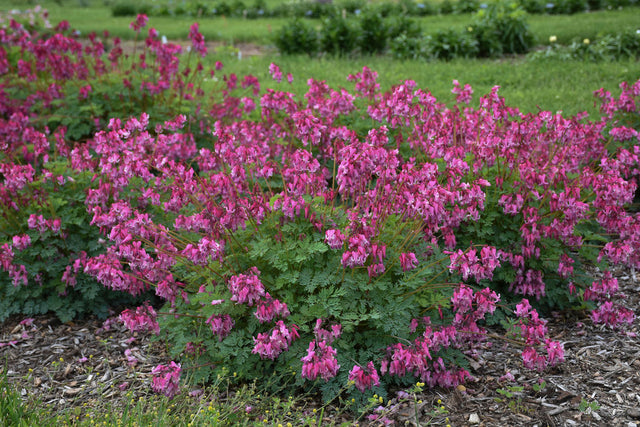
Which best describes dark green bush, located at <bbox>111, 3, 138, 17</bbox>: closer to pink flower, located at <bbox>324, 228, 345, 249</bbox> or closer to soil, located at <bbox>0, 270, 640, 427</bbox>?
soil, located at <bbox>0, 270, 640, 427</bbox>

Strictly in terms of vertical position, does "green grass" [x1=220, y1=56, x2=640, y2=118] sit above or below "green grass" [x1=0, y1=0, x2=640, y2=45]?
below

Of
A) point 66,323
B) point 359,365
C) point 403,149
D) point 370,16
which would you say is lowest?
point 66,323

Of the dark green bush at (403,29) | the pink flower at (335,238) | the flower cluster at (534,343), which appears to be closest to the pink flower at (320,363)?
the pink flower at (335,238)

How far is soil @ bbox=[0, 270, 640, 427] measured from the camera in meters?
3.69

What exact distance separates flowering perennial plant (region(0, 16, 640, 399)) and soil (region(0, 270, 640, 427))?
17 centimetres

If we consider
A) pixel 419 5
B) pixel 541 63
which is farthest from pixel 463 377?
pixel 419 5

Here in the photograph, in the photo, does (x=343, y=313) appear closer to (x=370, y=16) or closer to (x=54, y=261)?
(x=54, y=261)

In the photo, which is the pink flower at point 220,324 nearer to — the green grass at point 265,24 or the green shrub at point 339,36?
the green shrub at point 339,36

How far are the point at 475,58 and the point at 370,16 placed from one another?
7.91ft

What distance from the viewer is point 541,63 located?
33.2 feet

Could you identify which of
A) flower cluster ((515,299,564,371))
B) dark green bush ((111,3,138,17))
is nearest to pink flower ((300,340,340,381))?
flower cluster ((515,299,564,371))

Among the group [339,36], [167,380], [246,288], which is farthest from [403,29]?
[167,380]

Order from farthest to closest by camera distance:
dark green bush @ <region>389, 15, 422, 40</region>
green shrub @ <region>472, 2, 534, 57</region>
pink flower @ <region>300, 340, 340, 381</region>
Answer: dark green bush @ <region>389, 15, 422, 40</region>, green shrub @ <region>472, 2, 534, 57</region>, pink flower @ <region>300, 340, 340, 381</region>

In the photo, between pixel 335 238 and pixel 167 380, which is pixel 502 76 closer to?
pixel 335 238
